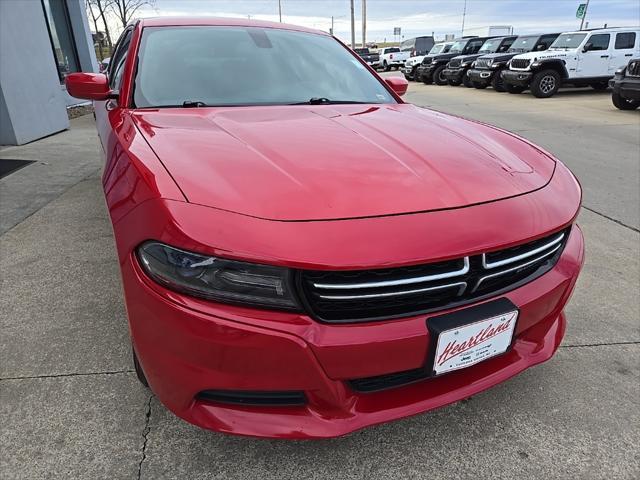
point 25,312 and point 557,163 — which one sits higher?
point 557,163

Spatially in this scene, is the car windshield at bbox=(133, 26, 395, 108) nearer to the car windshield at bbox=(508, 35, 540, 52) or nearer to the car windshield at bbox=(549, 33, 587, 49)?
the car windshield at bbox=(549, 33, 587, 49)

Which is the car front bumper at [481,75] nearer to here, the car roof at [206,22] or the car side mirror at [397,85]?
the car side mirror at [397,85]

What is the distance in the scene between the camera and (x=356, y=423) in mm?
1328

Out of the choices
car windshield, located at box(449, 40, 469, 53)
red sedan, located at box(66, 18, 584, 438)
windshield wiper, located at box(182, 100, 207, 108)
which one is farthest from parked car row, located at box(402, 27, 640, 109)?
red sedan, located at box(66, 18, 584, 438)

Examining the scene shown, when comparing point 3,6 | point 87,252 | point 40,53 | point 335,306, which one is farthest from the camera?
point 40,53

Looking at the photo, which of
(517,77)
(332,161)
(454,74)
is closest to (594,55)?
(517,77)

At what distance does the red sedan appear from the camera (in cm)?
122

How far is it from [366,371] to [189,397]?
515 mm

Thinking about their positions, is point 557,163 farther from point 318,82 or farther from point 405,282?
point 318,82

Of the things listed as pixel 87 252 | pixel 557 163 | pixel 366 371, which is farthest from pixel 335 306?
pixel 87 252

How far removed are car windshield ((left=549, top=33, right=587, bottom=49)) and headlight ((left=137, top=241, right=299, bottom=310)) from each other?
1640 centimetres

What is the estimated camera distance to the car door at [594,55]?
555 inches

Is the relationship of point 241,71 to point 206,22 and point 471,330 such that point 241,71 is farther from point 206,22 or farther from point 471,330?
point 471,330

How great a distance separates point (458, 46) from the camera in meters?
21.3
